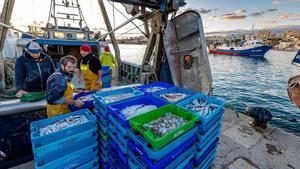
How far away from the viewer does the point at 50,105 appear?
2174 mm

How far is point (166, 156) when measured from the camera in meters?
1.43

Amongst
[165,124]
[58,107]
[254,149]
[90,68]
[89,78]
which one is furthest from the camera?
[89,78]

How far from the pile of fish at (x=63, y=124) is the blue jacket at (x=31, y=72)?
1129 mm

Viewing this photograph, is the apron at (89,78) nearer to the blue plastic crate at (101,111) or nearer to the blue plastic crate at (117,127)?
the blue plastic crate at (101,111)

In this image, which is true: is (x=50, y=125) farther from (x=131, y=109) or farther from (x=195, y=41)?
(x=195, y=41)

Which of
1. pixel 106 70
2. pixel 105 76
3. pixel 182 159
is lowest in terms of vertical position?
pixel 182 159

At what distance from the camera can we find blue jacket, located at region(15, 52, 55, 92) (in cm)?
248

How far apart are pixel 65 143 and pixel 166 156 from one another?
1.12 m

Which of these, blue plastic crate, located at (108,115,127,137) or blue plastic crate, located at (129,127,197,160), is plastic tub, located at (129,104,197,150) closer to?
blue plastic crate, located at (129,127,197,160)

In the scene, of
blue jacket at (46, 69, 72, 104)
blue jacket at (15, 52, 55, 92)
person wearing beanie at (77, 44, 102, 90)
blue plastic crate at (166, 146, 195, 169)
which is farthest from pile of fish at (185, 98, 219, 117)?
person wearing beanie at (77, 44, 102, 90)

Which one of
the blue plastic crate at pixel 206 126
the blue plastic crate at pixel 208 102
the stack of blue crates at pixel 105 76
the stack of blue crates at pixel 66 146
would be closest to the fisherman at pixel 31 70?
the stack of blue crates at pixel 66 146

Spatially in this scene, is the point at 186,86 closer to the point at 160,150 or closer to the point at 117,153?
the point at 117,153

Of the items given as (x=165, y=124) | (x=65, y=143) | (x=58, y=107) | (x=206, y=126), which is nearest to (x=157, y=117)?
(x=165, y=124)

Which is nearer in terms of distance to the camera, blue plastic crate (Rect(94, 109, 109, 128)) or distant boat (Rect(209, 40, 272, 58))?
blue plastic crate (Rect(94, 109, 109, 128))
